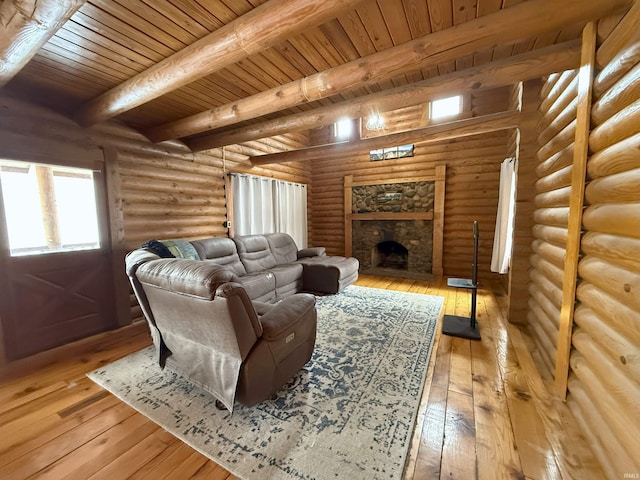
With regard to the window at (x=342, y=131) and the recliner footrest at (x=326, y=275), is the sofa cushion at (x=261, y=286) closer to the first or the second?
the recliner footrest at (x=326, y=275)

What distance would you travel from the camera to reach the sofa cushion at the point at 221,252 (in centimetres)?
333

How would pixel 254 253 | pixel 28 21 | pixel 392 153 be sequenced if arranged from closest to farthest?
pixel 28 21 < pixel 254 253 < pixel 392 153

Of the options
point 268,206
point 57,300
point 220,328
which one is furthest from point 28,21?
point 268,206

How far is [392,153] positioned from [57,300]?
5.66 meters

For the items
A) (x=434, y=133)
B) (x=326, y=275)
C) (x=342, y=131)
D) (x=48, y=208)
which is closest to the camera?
(x=48, y=208)

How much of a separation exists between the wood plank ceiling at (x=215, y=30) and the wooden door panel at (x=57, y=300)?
156 centimetres

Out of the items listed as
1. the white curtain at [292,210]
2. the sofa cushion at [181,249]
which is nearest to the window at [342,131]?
the white curtain at [292,210]

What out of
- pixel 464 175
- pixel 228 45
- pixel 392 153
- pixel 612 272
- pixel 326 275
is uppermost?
pixel 392 153

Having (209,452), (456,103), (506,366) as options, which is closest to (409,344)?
(506,366)

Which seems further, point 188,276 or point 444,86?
point 444,86

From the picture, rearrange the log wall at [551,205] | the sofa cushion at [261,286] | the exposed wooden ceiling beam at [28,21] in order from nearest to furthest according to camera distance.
Answer: the exposed wooden ceiling beam at [28,21], the log wall at [551,205], the sofa cushion at [261,286]

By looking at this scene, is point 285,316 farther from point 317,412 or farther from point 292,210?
point 292,210

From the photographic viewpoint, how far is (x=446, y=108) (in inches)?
188

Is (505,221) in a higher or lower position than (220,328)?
higher
